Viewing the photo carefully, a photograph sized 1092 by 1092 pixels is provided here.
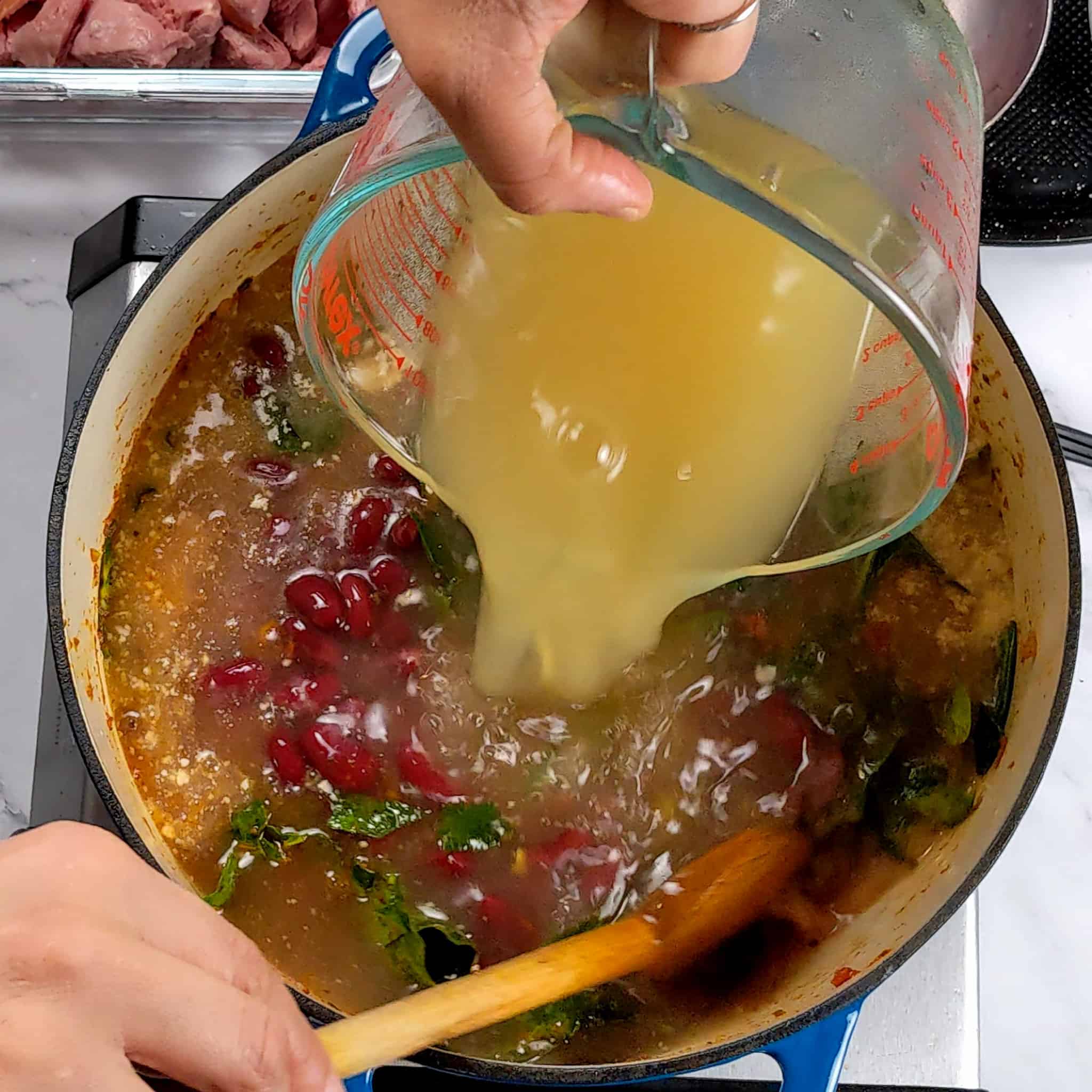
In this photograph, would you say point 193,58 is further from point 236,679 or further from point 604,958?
point 604,958

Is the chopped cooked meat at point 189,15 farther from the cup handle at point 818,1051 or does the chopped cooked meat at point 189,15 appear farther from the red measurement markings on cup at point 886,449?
the cup handle at point 818,1051

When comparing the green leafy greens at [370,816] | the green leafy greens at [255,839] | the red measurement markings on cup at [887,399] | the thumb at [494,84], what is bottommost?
the green leafy greens at [255,839]

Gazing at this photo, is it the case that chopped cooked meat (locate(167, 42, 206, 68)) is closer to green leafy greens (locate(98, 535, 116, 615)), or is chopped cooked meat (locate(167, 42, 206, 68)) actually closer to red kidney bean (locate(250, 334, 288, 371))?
red kidney bean (locate(250, 334, 288, 371))

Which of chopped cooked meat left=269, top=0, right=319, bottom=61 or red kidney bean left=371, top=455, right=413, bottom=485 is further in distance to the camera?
chopped cooked meat left=269, top=0, right=319, bottom=61

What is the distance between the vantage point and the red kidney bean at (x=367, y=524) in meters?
1.36

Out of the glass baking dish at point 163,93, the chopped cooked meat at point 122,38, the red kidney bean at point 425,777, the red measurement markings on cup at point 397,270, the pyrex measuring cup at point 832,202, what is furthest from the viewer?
the chopped cooked meat at point 122,38

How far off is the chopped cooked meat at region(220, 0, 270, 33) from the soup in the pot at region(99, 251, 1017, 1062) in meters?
0.60

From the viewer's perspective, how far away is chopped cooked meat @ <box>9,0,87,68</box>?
1688mm

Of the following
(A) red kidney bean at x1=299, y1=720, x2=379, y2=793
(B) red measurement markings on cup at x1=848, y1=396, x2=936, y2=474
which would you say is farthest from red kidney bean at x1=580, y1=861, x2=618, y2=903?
(B) red measurement markings on cup at x1=848, y1=396, x2=936, y2=474

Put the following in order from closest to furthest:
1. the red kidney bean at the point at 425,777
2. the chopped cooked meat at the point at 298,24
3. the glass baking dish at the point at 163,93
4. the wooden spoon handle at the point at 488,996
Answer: the wooden spoon handle at the point at 488,996
the red kidney bean at the point at 425,777
the glass baking dish at the point at 163,93
the chopped cooked meat at the point at 298,24

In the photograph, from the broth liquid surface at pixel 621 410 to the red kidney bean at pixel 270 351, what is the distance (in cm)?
26

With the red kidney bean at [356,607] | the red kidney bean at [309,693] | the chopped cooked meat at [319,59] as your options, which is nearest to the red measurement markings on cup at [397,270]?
the red kidney bean at [356,607]

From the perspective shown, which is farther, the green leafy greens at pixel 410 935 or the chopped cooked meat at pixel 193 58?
the chopped cooked meat at pixel 193 58

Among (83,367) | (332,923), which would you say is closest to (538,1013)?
(332,923)
